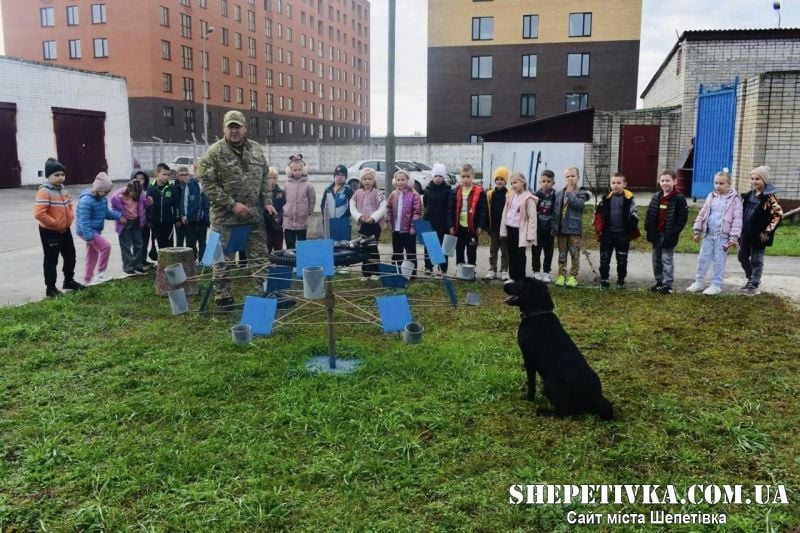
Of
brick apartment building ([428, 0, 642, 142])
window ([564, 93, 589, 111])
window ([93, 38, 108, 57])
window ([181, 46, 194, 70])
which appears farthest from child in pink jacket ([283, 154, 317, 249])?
window ([93, 38, 108, 57])

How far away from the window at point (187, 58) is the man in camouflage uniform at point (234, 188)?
48.7 metres

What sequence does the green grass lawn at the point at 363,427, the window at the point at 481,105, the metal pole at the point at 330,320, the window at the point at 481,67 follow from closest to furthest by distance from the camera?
the green grass lawn at the point at 363,427, the metal pole at the point at 330,320, the window at the point at 481,67, the window at the point at 481,105

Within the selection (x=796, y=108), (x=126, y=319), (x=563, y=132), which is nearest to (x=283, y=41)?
(x=563, y=132)

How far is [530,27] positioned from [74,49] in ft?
121

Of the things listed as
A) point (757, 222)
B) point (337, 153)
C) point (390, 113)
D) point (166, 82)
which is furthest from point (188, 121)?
point (757, 222)

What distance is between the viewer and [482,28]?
42.2 metres

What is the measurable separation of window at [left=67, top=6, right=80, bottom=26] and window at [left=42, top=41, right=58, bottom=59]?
2523mm

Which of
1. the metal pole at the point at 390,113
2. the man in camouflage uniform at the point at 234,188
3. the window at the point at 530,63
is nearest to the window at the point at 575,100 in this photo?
the window at the point at 530,63

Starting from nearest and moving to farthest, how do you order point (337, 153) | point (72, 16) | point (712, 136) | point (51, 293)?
1. point (51, 293)
2. point (712, 136)
3. point (337, 153)
4. point (72, 16)

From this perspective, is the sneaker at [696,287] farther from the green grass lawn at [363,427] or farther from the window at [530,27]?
the window at [530,27]

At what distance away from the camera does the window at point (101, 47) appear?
48.1 m

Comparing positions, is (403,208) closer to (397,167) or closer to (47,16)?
(397,167)

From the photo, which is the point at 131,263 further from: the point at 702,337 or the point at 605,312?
the point at 702,337

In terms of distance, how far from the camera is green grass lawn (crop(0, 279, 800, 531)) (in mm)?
3172
